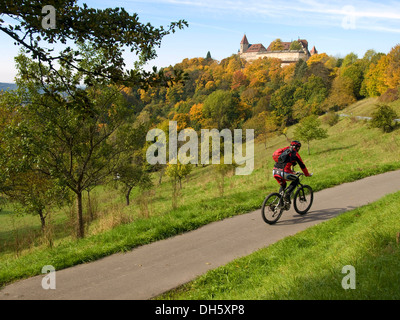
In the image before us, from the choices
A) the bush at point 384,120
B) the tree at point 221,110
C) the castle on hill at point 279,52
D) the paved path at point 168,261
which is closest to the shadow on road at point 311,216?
the paved path at point 168,261

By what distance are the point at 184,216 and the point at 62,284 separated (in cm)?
365

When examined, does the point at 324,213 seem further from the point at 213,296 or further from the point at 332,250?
the point at 213,296

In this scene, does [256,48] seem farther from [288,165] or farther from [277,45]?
[288,165]

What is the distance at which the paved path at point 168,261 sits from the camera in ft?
15.6

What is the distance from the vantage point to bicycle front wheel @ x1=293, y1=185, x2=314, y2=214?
26.9 ft

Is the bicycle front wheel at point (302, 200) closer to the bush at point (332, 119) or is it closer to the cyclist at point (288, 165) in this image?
the cyclist at point (288, 165)

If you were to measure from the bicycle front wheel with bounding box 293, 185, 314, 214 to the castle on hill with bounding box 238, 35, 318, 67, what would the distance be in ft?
529

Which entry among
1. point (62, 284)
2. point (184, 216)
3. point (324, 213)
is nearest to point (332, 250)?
point (324, 213)

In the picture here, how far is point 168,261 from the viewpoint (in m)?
5.73

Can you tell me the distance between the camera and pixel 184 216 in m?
8.15

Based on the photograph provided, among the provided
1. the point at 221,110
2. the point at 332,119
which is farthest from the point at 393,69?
the point at 221,110

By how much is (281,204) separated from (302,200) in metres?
0.84

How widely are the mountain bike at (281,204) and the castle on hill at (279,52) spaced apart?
16144 centimetres

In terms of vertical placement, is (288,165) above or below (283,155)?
below
